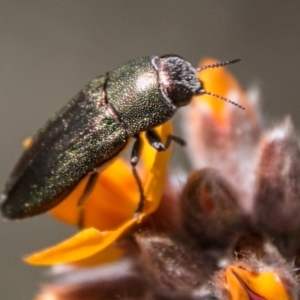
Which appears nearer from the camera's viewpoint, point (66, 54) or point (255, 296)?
point (255, 296)

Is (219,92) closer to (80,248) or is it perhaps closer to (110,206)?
(110,206)

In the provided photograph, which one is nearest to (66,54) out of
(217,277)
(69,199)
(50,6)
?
(50,6)

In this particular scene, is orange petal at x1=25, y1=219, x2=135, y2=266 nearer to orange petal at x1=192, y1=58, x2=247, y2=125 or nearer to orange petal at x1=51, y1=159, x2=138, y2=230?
orange petal at x1=51, y1=159, x2=138, y2=230

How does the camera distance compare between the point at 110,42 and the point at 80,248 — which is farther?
the point at 110,42

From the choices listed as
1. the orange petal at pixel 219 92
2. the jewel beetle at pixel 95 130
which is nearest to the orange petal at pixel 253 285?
the jewel beetle at pixel 95 130

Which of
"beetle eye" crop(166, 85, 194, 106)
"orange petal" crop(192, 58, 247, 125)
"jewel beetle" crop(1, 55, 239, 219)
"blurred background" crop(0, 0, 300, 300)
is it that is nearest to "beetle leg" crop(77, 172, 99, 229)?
"jewel beetle" crop(1, 55, 239, 219)

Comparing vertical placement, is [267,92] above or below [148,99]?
below

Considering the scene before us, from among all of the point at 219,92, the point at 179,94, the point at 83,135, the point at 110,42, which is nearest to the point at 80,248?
the point at 83,135

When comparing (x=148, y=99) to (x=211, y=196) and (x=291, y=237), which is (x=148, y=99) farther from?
(x=291, y=237)
